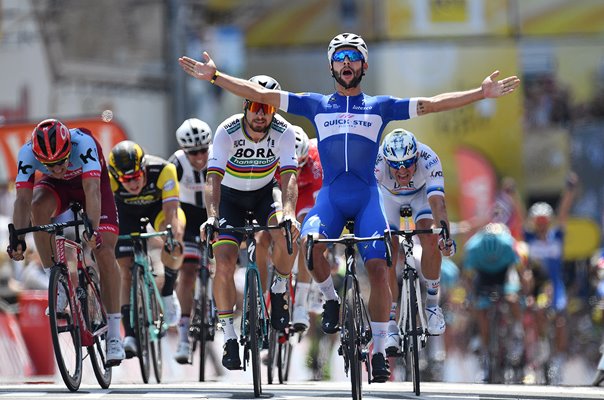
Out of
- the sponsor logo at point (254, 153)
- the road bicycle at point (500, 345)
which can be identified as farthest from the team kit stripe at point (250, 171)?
the road bicycle at point (500, 345)

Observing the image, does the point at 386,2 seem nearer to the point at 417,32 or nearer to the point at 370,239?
the point at 417,32

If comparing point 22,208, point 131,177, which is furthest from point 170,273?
point 22,208

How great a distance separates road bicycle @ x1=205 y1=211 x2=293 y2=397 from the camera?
13180 mm

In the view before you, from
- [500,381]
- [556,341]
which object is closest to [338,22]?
[556,341]

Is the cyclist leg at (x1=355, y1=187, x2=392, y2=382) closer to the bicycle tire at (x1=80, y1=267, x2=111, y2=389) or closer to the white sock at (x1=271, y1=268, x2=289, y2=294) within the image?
the white sock at (x1=271, y1=268, x2=289, y2=294)

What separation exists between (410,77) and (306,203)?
20462 mm

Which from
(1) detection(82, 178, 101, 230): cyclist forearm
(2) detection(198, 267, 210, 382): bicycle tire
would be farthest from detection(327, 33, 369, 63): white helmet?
(2) detection(198, 267, 210, 382): bicycle tire

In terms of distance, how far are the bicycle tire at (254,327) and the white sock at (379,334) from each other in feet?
3.03

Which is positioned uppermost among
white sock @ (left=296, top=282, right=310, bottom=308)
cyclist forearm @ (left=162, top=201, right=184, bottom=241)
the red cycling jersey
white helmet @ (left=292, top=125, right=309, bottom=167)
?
white helmet @ (left=292, top=125, right=309, bottom=167)

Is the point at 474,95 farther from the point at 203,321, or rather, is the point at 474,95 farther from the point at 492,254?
the point at 492,254

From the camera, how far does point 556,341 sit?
22.1m

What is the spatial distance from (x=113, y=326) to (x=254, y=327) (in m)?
1.65

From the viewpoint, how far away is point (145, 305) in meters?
15.8

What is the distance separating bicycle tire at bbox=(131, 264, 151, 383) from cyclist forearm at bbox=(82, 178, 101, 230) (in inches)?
73.9
